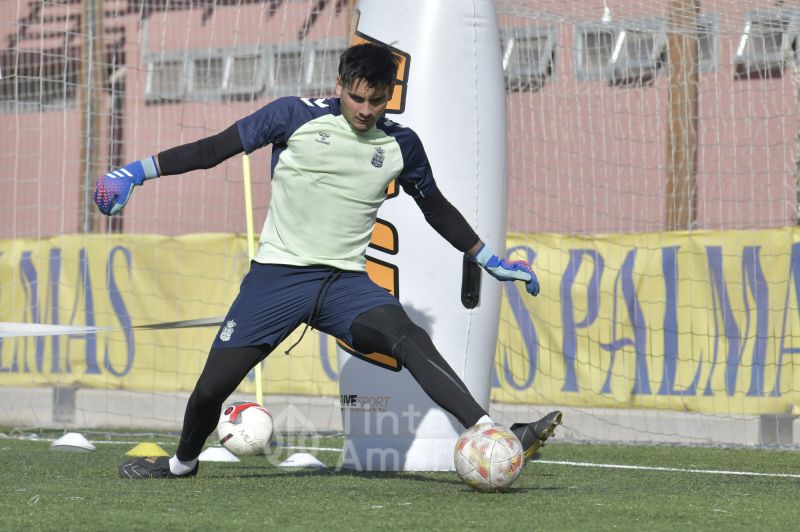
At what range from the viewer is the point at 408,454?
6.09 m

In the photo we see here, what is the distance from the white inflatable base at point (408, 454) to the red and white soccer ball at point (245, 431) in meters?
0.47

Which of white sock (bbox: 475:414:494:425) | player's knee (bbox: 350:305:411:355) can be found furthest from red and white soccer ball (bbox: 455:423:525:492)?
player's knee (bbox: 350:305:411:355)

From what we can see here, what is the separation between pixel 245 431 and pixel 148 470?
566mm

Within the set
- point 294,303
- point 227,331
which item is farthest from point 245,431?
point 294,303

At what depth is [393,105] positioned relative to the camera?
20.5ft

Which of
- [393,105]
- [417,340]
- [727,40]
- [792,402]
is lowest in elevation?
[792,402]

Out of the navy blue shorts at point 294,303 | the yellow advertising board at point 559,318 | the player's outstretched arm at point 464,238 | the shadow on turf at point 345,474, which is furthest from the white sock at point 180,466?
the yellow advertising board at point 559,318

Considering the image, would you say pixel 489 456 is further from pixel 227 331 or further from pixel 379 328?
pixel 227 331

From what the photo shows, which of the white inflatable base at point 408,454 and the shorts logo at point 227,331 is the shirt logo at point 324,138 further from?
the white inflatable base at point 408,454

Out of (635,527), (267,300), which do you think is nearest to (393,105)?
(267,300)

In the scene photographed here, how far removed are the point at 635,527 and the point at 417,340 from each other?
4.19 ft

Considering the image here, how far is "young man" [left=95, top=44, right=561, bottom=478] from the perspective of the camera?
16.6 ft

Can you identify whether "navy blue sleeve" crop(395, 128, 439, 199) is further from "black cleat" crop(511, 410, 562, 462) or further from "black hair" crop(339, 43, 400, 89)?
"black cleat" crop(511, 410, 562, 462)

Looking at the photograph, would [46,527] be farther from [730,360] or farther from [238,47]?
[238,47]
